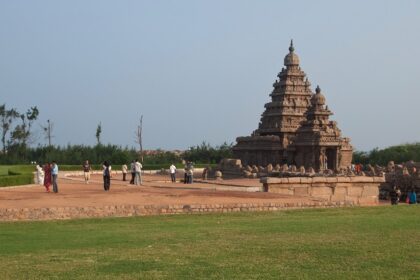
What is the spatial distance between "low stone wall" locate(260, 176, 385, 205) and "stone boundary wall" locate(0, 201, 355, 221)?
13.3 feet

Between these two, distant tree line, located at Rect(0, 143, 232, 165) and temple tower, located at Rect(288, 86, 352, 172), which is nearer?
temple tower, located at Rect(288, 86, 352, 172)

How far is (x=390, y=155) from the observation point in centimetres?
6650

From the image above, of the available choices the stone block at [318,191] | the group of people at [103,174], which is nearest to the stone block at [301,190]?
the stone block at [318,191]

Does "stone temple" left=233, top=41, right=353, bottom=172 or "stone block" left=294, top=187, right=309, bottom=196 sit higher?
"stone temple" left=233, top=41, right=353, bottom=172

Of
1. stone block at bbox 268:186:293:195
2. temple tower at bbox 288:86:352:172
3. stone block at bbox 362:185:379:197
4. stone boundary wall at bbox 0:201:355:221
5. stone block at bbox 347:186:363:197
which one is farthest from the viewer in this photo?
temple tower at bbox 288:86:352:172

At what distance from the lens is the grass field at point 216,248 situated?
915 cm

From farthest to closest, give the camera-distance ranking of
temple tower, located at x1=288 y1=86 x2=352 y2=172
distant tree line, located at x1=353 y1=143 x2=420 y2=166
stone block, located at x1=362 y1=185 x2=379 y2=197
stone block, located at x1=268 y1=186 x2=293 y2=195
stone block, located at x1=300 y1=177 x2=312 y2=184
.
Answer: distant tree line, located at x1=353 y1=143 x2=420 y2=166, temple tower, located at x1=288 y1=86 x2=352 y2=172, stone block, located at x1=362 y1=185 x2=379 y2=197, stone block, located at x1=300 y1=177 x2=312 y2=184, stone block, located at x1=268 y1=186 x2=293 y2=195

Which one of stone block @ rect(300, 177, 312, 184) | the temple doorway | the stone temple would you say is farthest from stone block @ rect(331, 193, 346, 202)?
the temple doorway

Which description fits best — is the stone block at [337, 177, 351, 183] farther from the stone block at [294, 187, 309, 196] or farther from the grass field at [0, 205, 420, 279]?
Answer: the grass field at [0, 205, 420, 279]

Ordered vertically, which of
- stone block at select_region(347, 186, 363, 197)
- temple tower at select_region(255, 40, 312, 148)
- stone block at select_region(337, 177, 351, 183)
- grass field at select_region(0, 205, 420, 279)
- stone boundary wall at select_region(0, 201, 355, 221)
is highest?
temple tower at select_region(255, 40, 312, 148)

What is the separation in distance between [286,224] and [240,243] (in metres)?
3.94

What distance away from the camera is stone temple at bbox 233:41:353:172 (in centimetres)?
5184

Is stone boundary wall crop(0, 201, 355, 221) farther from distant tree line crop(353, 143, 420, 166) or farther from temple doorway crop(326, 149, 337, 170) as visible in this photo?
distant tree line crop(353, 143, 420, 166)

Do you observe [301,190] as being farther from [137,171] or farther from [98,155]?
[98,155]
